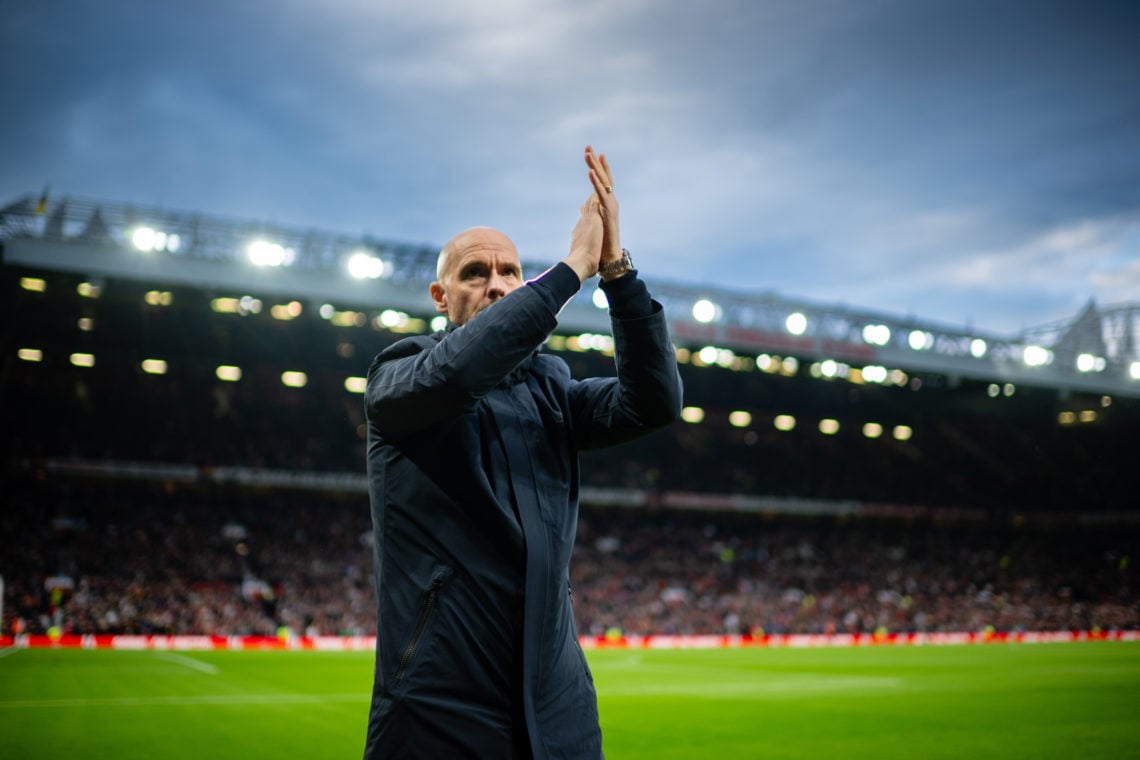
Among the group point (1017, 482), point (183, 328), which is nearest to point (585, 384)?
point (183, 328)

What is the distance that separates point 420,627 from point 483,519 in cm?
30

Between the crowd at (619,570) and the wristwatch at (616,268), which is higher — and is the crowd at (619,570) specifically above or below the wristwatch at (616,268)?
below

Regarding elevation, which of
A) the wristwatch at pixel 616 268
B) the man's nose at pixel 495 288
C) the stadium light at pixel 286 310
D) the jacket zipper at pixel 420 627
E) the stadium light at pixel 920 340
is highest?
the stadium light at pixel 286 310

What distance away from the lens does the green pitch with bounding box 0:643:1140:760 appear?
10336 millimetres

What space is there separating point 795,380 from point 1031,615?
1530 centimetres

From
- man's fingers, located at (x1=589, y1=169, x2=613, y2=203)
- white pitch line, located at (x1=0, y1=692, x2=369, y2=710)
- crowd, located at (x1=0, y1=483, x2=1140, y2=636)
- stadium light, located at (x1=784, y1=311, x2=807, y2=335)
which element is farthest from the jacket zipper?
crowd, located at (x1=0, y1=483, x2=1140, y2=636)

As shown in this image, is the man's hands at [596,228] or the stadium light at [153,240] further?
the stadium light at [153,240]

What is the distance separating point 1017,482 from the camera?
1997 inches

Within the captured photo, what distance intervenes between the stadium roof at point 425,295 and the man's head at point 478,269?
2150 centimetres

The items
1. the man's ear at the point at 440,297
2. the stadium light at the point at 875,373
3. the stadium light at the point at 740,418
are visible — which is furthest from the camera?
the stadium light at the point at 740,418

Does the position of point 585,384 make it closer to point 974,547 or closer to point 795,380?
point 795,380

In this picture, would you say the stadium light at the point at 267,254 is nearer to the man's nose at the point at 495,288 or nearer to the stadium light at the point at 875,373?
the stadium light at the point at 875,373

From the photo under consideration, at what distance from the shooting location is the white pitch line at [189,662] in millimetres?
19891

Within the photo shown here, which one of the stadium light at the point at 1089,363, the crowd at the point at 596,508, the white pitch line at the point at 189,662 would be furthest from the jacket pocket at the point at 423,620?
the stadium light at the point at 1089,363
